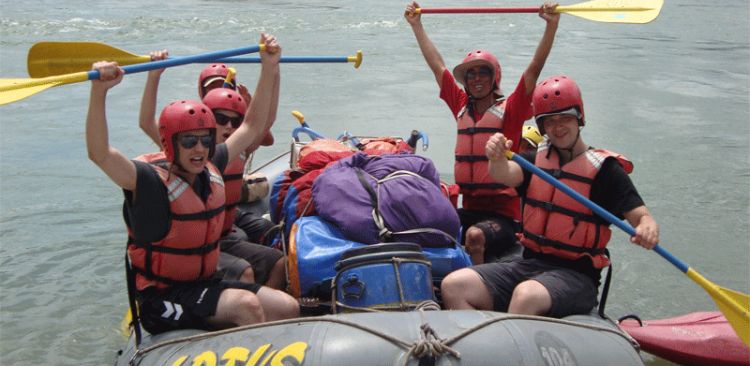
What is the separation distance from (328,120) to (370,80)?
252cm

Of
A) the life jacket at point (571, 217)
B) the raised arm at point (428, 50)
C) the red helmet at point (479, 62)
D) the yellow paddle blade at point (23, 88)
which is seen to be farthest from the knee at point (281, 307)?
the raised arm at point (428, 50)

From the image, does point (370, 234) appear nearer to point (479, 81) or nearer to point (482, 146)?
point (482, 146)

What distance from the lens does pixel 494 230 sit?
3736 mm

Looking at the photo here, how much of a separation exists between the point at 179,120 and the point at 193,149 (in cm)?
11

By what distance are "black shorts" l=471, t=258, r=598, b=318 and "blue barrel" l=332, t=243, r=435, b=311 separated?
0.95ft

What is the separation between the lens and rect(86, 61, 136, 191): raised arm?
2576 mm

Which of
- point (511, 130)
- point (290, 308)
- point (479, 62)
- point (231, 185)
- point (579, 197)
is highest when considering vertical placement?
point (479, 62)

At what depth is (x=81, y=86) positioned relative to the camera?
10977mm

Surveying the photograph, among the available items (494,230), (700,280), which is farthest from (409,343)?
(494,230)

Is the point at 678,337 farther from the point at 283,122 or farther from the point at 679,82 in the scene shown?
the point at 679,82

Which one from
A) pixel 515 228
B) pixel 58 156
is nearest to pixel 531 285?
pixel 515 228

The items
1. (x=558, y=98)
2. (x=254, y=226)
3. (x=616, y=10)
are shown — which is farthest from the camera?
(x=616, y=10)

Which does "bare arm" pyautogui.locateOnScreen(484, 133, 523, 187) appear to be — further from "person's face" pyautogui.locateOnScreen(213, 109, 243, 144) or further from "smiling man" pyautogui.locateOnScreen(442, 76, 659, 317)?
"person's face" pyautogui.locateOnScreen(213, 109, 243, 144)

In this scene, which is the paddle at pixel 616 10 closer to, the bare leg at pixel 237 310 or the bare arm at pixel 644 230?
the bare arm at pixel 644 230
